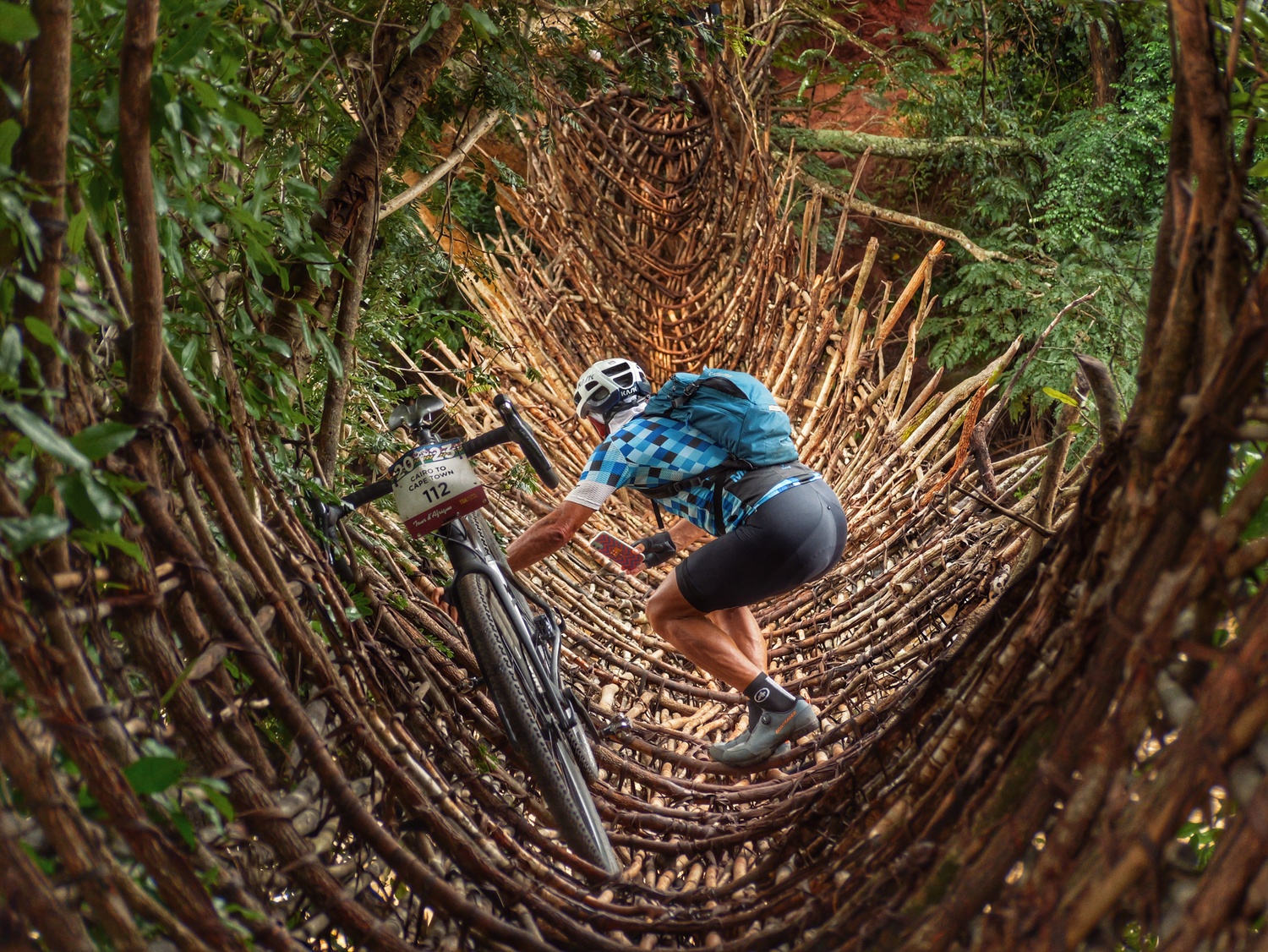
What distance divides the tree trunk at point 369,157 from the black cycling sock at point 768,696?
861 mm

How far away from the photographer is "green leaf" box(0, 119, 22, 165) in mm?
554

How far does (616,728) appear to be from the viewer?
5.14ft

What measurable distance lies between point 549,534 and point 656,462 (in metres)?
0.22

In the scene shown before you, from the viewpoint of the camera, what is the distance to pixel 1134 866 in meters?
0.46

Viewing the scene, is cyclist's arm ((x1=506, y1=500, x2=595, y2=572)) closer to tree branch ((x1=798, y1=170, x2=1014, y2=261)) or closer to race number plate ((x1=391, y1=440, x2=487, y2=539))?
race number plate ((x1=391, y1=440, x2=487, y2=539))

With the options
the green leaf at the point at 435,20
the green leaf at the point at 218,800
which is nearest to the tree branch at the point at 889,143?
the green leaf at the point at 435,20

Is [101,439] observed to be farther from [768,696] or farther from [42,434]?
[768,696]

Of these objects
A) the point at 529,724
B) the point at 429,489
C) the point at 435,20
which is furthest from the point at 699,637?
the point at 435,20

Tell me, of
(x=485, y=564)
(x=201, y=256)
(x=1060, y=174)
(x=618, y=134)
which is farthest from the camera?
(x=618, y=134)

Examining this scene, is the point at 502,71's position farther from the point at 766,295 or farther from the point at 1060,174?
the point at 1060,174

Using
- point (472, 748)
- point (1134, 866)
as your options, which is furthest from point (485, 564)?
point (1134, 866)

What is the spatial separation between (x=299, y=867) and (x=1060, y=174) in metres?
4.45

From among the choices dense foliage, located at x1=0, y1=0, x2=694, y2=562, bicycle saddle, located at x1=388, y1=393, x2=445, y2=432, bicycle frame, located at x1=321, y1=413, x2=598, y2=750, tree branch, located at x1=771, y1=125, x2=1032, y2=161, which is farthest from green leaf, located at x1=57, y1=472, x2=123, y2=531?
tree branch, located at x1=771, y1=125, x2=1032, y2=161

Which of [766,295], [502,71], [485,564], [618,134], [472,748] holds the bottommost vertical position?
[472,748]
